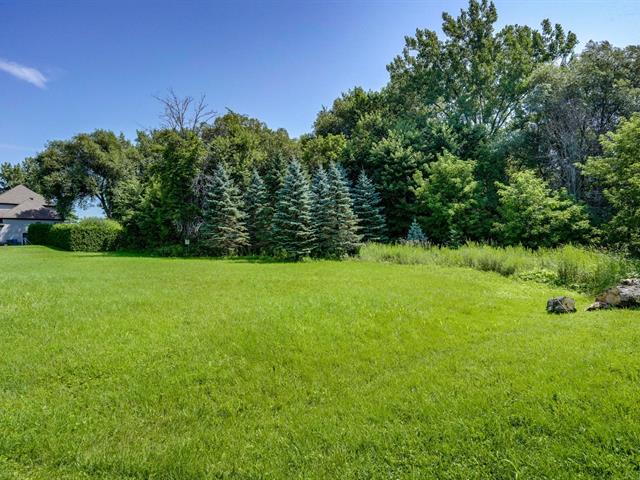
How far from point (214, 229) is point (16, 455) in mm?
17196

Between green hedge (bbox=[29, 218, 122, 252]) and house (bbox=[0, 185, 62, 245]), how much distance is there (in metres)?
15.9

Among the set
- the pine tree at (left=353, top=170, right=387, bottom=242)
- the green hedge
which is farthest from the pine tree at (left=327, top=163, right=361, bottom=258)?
the green hedge

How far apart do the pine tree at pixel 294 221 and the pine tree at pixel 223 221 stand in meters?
3.47

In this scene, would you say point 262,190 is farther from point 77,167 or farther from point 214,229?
point 77,167

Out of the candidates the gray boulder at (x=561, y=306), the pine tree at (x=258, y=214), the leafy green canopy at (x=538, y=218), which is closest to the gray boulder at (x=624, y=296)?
the gray boulder at (x=561, y=306)

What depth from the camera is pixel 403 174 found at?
21.6 m

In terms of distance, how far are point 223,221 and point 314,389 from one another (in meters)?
16.6

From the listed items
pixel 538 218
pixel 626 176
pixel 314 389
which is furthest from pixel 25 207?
pixel 626 176

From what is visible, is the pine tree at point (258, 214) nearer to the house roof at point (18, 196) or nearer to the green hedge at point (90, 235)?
the green hedge at point (90, 235)

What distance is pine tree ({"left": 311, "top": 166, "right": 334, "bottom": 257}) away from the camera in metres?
16.6

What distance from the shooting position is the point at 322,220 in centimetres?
1681

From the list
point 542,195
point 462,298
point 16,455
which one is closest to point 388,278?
point 462,298

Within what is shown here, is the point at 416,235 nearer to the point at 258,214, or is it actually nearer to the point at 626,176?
the point at 626,176

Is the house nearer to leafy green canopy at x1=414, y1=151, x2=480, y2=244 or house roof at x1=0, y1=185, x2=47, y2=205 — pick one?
house roof at x1=0, y1=185, x2=47, y2=205
